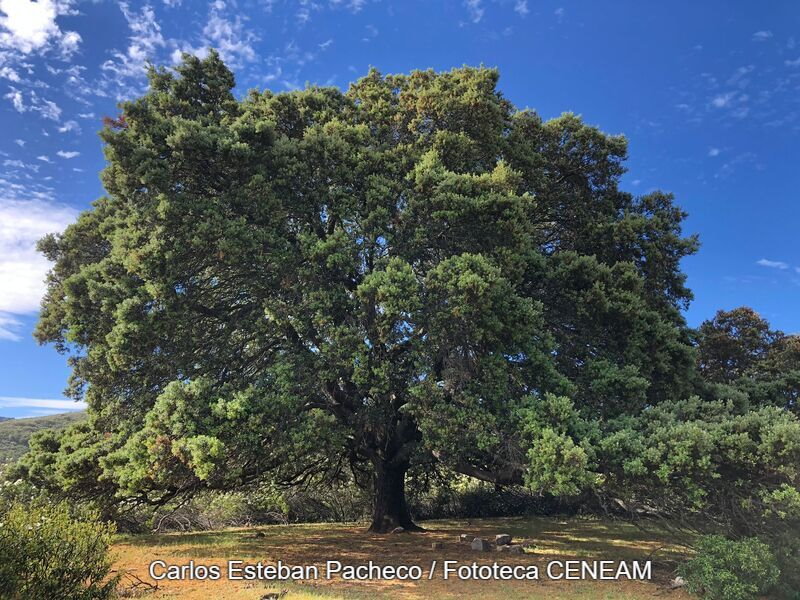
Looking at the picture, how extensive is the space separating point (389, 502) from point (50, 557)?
37.1 ft

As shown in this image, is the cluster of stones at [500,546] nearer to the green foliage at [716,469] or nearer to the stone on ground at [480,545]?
the stone on ground at [480,545]

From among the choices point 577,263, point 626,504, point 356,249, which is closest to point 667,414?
point 626,504

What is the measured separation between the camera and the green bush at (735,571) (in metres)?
8.37

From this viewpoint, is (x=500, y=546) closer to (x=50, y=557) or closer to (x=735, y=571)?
(x=735, y=571)

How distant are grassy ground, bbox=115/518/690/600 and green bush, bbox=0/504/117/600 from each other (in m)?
Result: 1.14

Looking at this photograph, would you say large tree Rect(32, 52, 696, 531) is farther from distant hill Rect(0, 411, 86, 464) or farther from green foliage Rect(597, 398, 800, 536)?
distant hill Rect(0, 411, 86, 464)

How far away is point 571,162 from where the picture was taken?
52.0 ft

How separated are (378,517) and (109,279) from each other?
10.6 metres

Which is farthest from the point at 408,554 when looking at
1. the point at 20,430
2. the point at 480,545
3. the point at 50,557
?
the point at 20,430

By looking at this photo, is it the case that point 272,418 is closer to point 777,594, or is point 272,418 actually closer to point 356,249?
point 356,249

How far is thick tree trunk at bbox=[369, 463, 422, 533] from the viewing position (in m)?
15.7

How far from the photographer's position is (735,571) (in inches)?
340

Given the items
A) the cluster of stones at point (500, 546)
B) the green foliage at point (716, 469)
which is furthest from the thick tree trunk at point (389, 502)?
the green foliage at point (716, 469)

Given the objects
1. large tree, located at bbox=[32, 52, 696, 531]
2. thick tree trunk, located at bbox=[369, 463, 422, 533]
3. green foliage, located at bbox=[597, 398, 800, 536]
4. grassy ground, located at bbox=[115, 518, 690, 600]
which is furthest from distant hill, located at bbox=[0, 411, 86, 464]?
green foliage, located at bbox=[597, 398, 800, 536]
